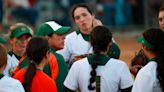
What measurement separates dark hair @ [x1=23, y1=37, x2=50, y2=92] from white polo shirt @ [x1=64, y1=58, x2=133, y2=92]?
349 millimetres

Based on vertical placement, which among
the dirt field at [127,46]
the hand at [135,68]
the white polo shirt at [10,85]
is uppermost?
the white polo shirt at [10,85]

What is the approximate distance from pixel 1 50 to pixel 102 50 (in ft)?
3.05

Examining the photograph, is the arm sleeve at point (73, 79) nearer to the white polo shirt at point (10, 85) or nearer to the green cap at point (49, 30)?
the white polo shirt at point (10, 85)

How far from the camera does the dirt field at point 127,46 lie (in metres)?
14.7

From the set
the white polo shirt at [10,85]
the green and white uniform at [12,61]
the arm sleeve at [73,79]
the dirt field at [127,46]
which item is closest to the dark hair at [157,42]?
the arm sleeve at [73,79]

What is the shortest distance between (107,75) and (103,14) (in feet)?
37.7

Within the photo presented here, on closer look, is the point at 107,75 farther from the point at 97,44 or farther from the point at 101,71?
the point at 97,44

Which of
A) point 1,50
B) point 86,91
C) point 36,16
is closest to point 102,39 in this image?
point 86,91

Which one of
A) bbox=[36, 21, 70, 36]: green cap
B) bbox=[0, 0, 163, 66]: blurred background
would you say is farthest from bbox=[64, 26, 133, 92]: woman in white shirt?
bbox=[0, 0, 163, 66]: blurred background

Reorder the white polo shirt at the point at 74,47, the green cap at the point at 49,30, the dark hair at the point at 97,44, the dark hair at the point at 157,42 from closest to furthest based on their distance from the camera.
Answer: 1. the dark hair at the point at 157,42
2. the dark hair at the point at 97,44
3. the green cap at the point at 49,30
4. the white polo shirt at the point at 74,47

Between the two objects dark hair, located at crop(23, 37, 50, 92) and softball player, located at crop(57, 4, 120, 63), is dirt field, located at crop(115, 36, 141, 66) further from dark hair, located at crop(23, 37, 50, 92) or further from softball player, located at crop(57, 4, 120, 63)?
dark hair, located at crop(23, 37, 50, 92)

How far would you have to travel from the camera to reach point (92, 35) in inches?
233

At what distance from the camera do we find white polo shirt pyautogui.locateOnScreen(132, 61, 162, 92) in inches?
215

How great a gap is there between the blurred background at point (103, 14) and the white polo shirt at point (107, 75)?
35.8ft
